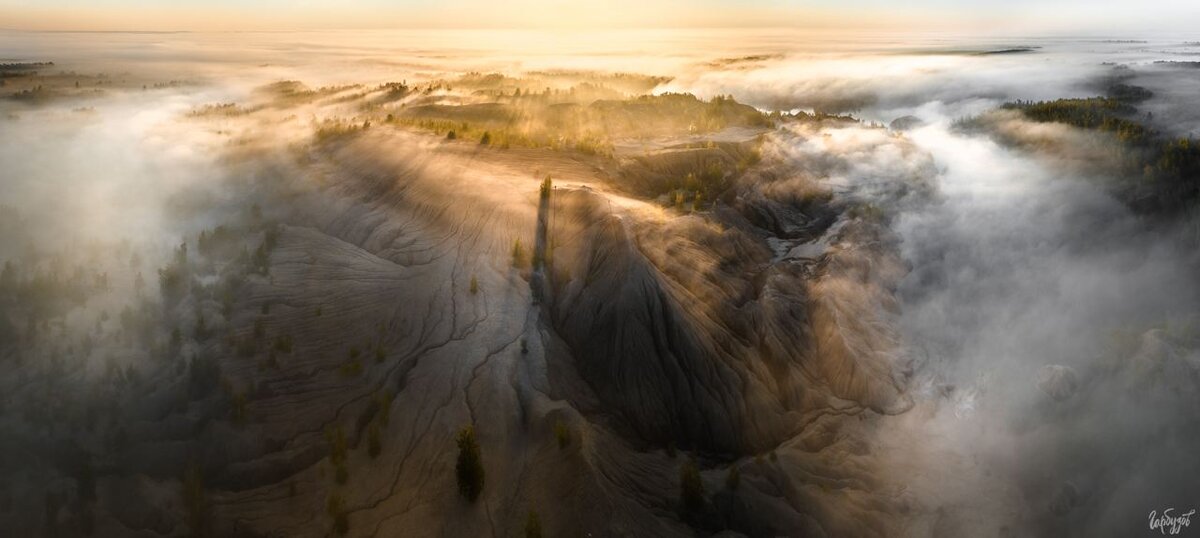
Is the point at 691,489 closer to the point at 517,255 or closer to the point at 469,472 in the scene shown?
the point at 469,472

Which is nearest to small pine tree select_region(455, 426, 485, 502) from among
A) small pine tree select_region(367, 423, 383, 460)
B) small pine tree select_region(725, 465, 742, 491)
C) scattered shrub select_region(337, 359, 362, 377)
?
small pine tree select_region(367, 423, 383, 460)

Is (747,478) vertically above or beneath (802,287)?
beneath

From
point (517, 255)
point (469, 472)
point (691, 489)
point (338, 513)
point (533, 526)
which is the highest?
point (517, 255)

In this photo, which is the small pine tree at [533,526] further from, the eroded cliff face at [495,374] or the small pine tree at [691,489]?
the small pine tree at [691,489]

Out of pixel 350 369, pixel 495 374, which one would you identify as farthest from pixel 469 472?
pixel 350 369

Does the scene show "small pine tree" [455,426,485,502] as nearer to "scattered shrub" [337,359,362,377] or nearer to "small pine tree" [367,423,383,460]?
"small pine tree" [367,423,383,460]

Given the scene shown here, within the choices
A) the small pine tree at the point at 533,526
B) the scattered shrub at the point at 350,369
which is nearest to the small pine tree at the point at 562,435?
the small pine tree at the point at 533,526

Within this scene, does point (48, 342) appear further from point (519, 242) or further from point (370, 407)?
point (519, 242)

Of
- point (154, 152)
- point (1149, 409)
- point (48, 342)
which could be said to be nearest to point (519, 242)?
point (48, 342)
